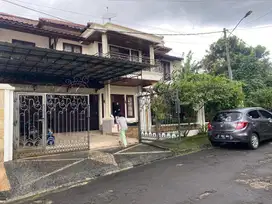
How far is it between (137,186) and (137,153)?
351 centimetres

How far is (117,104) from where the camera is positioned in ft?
52.5

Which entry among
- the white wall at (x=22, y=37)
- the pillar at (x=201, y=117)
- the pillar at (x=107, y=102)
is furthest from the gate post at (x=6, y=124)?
the pillar at (x=201, y=117)

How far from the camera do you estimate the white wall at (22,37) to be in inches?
496

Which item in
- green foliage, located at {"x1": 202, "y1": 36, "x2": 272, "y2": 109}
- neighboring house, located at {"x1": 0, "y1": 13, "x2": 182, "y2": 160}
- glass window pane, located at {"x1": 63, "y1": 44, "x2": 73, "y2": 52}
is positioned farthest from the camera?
green foliage, located at {"x1": 202, "y1": 36, "x2": 272, "y2": 109}

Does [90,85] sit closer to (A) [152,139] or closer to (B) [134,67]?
(B) [134,67]

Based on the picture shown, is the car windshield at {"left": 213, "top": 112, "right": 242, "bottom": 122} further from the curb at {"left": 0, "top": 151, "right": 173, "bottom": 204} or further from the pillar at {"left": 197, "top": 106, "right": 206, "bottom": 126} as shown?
the curb at {"left": 0, "top": 151, "right": 173, "bottom": 204}

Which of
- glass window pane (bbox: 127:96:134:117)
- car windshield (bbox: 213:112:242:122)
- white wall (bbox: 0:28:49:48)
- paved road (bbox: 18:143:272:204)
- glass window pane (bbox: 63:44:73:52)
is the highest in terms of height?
white wall (bbox: 0:28:49:48)

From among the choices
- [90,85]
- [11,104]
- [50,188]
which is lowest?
[50,188]

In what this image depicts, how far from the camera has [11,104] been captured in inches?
279

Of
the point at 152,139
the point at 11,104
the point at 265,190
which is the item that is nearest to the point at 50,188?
the point at 11,104

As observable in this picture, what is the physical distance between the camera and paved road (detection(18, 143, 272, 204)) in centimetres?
395

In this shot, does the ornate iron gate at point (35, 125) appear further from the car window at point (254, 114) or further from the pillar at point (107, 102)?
the car window at point (254, 114)

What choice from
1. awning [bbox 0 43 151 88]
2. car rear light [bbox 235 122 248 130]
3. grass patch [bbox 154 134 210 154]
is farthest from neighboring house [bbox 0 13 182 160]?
car rear light [bbox 235 122 248 130]

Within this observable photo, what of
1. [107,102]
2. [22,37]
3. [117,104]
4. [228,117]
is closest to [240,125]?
[228,117]
